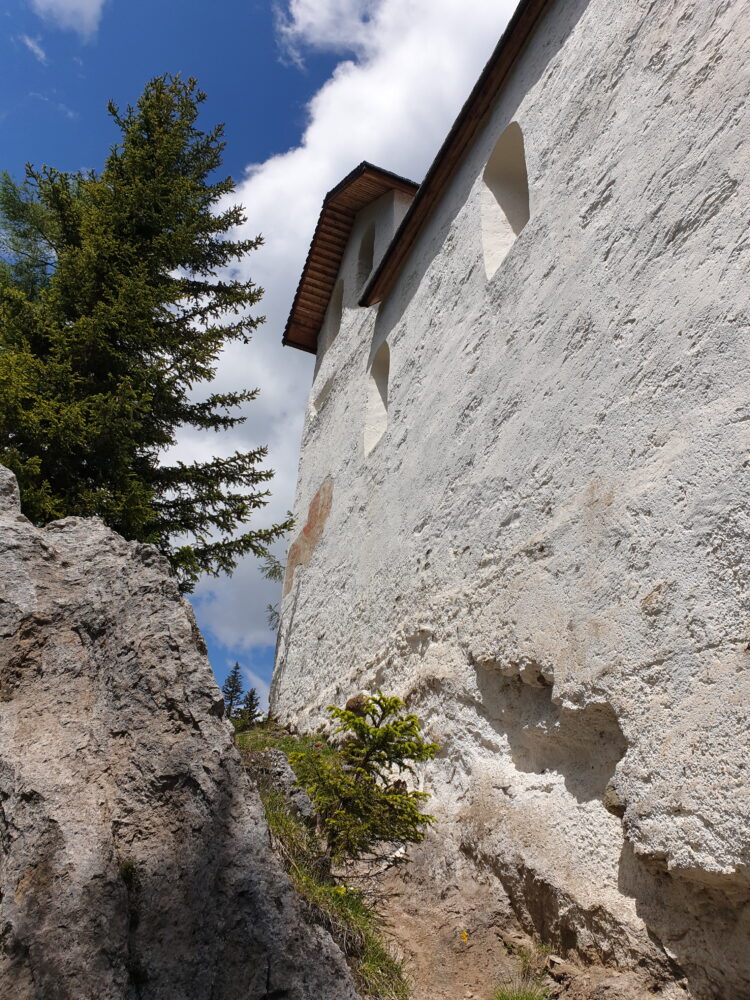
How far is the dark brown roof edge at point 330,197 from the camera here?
1173cm

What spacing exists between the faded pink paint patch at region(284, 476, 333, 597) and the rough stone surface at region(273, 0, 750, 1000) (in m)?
2.55

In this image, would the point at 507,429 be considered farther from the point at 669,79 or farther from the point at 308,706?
the point at 308,706

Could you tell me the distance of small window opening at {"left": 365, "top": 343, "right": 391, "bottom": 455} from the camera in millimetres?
9188

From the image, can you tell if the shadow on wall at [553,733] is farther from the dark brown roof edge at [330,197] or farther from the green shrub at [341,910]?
the dark brown roof edge at [330,197]

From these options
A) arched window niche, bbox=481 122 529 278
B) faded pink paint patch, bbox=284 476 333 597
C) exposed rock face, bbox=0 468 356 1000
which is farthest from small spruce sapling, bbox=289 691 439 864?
faded pink paint patch, bbox=284 476 333 597

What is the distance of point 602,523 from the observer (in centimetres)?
416

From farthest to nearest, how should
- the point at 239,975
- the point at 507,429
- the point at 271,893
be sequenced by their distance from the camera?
the point at 507,429
the point at 271,893
the point at 239,975

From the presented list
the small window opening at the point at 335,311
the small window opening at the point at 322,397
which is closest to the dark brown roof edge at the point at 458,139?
the small window opening at the point at 322,397

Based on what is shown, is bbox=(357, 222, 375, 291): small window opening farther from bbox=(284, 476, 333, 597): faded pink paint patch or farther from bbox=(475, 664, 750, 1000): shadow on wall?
bbox=(475, 664, 750, 1000): shadow on wall

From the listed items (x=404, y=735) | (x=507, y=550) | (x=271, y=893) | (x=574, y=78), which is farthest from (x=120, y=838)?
(x=574, y=78)

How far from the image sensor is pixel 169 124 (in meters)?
9.20

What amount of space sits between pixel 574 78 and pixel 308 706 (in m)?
6.47

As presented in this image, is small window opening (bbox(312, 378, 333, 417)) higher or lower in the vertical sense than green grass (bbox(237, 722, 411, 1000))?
higher

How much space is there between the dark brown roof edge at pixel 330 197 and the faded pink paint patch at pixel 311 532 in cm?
471
